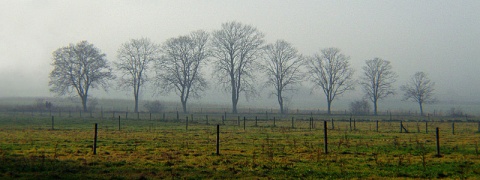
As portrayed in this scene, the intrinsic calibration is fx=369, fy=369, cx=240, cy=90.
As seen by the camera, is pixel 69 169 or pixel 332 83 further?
pixel 332 83

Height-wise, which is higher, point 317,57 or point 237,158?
point 317,57

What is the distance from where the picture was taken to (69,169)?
39.9ft

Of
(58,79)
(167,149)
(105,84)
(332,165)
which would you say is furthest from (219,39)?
(332,165)

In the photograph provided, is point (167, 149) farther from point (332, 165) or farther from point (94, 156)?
point (332, 165)

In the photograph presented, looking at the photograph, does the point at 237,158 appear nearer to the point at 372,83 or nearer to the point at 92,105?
the point at 92,105

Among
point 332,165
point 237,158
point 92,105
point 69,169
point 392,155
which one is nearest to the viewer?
point 69,169

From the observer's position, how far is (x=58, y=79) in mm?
63375

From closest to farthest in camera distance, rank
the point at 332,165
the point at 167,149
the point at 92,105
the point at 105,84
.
A: the point at 332,165
the point at 167,149
the point at 105,84
the point at 92,105

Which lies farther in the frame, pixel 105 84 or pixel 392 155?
pixel 105 84

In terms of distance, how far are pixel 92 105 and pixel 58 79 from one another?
12528 millimetres

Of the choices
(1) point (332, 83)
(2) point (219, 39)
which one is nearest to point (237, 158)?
(2) point (219, 39)

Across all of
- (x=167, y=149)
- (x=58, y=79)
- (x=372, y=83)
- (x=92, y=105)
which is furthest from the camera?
(x=372, y=83)

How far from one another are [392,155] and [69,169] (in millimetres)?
12900

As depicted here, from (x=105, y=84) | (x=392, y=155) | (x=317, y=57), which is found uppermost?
(x=317, y=57)
